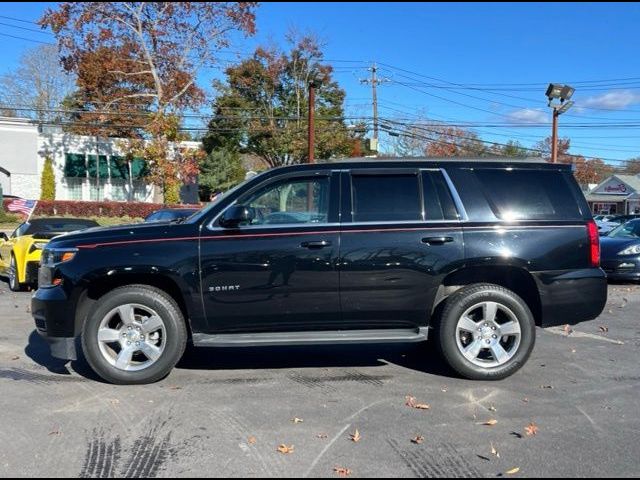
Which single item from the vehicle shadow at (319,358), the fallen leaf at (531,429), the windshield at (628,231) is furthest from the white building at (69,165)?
the fallen leaf at (531,429)

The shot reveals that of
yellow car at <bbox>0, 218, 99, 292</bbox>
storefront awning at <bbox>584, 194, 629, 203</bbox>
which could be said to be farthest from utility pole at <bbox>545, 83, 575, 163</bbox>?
storefront awning at <bbox>584, 194, 629, 203</bbox>

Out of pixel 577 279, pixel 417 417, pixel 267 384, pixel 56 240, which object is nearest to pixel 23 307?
pixel 56 240

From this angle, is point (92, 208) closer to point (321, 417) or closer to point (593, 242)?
point (321, 417)

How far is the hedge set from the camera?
33531mm

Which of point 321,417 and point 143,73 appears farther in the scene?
point 143,73

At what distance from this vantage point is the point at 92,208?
34438 mm

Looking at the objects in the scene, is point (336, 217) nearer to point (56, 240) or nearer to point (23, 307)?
point (56, 240)

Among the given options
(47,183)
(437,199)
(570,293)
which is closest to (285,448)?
(437,199)

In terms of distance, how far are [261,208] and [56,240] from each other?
189 cm

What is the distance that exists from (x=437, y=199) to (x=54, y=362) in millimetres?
4168

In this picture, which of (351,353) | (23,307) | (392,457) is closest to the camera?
(392,457)

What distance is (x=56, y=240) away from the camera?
17.6ft

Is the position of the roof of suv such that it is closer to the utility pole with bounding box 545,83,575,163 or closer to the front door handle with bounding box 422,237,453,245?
the front door handle with bounding box 422,237,453,245

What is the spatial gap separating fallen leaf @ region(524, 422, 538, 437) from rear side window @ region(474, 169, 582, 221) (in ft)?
6.20
